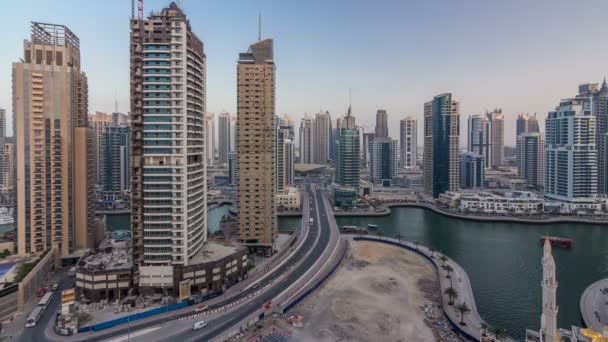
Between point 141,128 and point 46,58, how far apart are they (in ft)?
87.6

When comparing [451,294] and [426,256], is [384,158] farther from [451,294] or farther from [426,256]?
[451,294]

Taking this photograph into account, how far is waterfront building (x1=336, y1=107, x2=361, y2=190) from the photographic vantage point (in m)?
129

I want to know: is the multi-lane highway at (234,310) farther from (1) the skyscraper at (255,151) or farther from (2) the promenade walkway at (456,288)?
(2) the promenade walkway at (456,288)

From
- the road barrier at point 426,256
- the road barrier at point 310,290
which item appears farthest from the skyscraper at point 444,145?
the road barrier at point 310,290

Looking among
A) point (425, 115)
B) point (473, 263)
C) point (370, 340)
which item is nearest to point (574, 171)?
point (425, 115)

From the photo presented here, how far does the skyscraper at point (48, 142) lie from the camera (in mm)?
54625

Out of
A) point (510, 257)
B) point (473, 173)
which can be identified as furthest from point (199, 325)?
point (473, 173)

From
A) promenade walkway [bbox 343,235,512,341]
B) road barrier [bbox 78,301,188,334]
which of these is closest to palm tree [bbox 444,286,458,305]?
promenade walkway [bbox 343,235,512,341]

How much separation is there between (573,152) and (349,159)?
67.6 m

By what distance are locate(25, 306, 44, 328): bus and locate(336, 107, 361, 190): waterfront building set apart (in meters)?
99.0

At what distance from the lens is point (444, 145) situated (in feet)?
403

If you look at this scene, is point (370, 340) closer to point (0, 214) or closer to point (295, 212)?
point (295, 212)

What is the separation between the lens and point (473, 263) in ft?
202

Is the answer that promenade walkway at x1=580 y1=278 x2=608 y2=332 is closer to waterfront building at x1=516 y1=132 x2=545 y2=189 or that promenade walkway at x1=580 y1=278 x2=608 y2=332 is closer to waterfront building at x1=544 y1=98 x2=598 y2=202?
waterfront building at x1=544 y1=98 x2=598 y2=202
